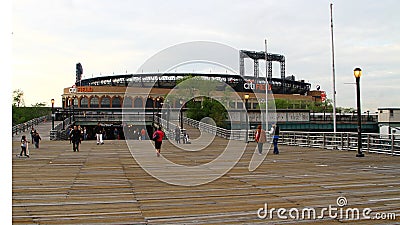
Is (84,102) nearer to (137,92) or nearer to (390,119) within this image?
(137,92)

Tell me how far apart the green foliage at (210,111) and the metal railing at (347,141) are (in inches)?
1003

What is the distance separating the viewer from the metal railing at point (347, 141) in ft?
69.7

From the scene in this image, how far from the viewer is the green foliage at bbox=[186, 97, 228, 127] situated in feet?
201

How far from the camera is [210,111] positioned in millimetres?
62781

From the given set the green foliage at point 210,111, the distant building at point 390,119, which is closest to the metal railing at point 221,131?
the green foliage at point 210,111

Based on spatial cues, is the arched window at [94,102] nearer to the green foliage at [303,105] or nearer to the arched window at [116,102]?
the arched window at [116,102]

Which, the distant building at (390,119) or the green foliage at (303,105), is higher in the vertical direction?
the green foliage at (303,105)

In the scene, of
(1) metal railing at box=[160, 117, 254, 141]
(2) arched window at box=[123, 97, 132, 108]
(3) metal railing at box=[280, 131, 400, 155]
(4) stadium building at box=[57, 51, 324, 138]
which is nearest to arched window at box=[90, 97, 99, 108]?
(4) stadium building at box=[57, 51, 324, 138]

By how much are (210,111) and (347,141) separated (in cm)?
3793

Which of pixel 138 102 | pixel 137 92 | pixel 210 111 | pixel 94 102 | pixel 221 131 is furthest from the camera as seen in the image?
pixel 94 102

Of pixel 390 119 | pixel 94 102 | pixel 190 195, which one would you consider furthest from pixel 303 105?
pixel 190 195

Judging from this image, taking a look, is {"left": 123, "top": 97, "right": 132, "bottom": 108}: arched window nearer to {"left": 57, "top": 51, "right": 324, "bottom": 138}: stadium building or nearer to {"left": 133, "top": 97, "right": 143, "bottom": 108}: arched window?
{"left": 57, "top": 51, "right": 324, "bottom": 138}: stadium building

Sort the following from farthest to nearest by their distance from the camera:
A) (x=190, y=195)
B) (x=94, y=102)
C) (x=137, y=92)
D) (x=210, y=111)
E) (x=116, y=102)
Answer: (x=116, y=102)
(x=94, y=102)
(x=137, y=92)
(x=210, y=111)
(x=190, y=195)

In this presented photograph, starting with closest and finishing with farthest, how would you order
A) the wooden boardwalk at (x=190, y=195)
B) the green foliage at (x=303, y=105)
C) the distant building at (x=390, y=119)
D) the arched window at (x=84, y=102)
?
1. the wooden boardwalk at (x=190, y=195)
2. the distant building at (x=390, y=119)
3. the green foliage at (x=303, y=105)
4. the arched window at (x=84, y=102)
